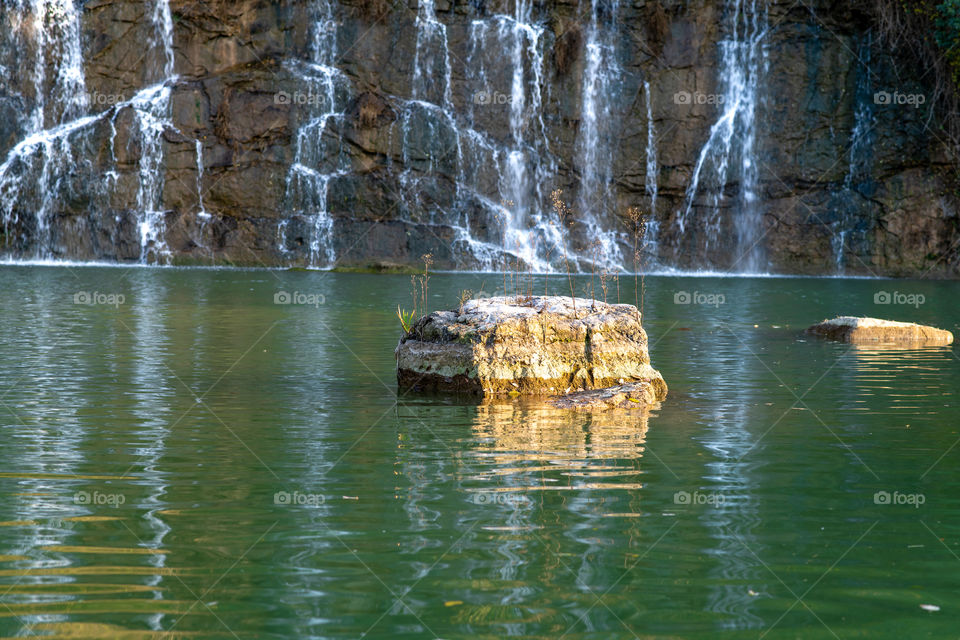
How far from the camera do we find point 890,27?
4459 cm

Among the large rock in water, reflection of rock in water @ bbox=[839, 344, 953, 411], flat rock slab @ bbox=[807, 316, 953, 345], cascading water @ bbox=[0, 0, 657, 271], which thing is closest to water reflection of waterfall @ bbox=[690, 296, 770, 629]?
the large rock in water

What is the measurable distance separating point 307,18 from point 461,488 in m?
42.4

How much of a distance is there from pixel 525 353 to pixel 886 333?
925 centimetres

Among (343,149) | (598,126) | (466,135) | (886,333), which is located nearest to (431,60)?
(466,135)

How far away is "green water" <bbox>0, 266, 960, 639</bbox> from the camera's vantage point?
5.63 meters

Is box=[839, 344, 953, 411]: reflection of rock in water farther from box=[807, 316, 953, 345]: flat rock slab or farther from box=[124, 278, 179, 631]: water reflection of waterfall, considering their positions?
box=[124, 278, 179, 631]: water reflection of waterfall

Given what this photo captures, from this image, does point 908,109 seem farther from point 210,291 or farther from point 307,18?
point 210,291

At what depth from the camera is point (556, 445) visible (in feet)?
32.1

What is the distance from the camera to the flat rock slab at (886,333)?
19231mm

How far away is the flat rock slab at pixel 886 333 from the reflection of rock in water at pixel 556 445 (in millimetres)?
8948

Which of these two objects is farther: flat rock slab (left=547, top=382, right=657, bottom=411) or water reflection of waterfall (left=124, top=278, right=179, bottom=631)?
flat rock slab (left=547, top=382, right=657, bottom=411)

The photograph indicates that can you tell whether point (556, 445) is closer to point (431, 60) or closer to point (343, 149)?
point (343, 149)

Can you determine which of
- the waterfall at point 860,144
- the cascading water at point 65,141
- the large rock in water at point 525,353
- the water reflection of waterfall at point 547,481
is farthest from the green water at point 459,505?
the waterfall at point 860,144

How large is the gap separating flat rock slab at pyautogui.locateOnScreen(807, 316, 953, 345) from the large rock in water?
7.63m
